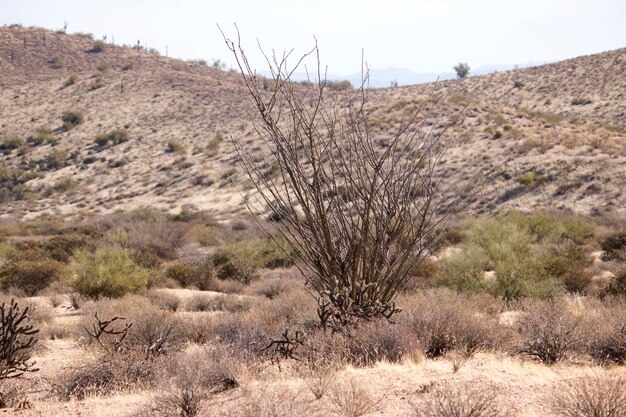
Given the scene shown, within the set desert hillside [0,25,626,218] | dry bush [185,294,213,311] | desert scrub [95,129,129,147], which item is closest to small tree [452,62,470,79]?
desert hillside [0,25,626,218]

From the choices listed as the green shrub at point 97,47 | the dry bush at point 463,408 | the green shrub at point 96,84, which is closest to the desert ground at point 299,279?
the dry bush at point 463,408

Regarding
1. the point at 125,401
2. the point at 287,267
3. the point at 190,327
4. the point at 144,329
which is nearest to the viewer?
the point at 125,401

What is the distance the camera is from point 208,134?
52.4m

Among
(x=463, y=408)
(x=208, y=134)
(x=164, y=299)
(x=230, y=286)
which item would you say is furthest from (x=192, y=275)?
(x=208, y=134)

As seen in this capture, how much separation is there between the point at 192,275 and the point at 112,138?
126 ft

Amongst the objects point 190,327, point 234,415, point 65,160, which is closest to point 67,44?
point 65,160

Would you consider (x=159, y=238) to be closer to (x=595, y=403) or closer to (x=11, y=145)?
(x=595, y=403)

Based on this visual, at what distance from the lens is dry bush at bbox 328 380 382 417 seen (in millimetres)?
5359

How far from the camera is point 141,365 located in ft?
25.3

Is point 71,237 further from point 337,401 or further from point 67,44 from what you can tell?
point 67,44

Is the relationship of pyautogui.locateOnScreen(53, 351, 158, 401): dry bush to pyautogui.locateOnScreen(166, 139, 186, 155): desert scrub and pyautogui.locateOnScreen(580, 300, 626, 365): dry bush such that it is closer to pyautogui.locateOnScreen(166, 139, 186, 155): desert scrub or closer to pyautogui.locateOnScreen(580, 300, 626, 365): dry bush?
pyautogui.locateOnScreen(580, 300, 626, 365): dry bush

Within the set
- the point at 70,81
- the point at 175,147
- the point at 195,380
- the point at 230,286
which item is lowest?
the point at 230,286

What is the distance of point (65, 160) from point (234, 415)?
49.8 metres

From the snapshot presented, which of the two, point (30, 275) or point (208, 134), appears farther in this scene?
point (208, 134)
